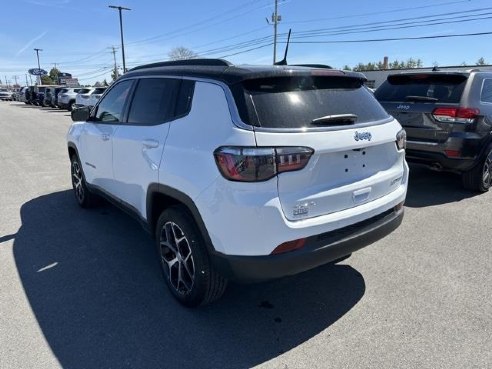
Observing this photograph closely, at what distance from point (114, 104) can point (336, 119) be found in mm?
2606

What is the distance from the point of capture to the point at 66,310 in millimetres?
3070

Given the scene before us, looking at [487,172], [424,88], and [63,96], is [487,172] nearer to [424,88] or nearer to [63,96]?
[424,88]

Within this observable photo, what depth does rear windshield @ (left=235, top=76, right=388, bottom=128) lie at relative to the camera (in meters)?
2.52

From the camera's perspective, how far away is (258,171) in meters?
2.39

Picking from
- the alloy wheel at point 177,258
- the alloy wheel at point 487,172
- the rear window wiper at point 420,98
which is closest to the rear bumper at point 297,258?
the alloy wheel at point 177,258

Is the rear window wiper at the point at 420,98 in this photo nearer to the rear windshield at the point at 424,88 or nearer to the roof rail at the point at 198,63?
the rear windshield at the point at 424,88

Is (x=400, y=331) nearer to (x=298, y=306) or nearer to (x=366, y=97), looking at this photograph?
(x=298, y=306)

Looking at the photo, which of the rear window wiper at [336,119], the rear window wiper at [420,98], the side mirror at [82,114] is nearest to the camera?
the rear window wiper at [336,119]

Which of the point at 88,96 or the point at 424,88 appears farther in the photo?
the point at 88,96

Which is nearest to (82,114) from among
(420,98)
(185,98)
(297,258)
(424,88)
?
(185,98)

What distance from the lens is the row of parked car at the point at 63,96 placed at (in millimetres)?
25219

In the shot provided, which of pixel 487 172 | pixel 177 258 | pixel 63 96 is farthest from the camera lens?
pixel 63 96

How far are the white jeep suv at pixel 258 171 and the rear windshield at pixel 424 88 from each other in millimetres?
2975

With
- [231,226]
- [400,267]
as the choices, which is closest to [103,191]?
[231,226]
